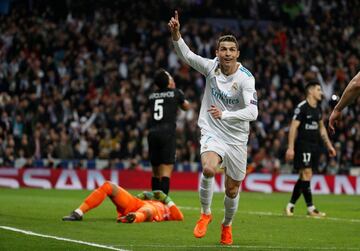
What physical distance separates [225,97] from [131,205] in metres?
3.50

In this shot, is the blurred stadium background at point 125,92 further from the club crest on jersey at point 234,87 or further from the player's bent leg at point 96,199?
the club crest on jersey at point 234,87

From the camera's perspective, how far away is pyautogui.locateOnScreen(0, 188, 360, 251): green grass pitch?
10180 millimetres

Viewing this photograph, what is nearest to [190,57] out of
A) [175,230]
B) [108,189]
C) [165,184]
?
[175,230]

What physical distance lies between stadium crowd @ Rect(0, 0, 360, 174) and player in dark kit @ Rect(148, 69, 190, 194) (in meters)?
11.2

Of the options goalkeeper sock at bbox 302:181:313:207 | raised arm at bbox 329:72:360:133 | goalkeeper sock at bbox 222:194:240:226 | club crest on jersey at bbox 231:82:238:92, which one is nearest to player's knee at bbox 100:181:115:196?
goalkeeper sock at bbox 222:194:240:226

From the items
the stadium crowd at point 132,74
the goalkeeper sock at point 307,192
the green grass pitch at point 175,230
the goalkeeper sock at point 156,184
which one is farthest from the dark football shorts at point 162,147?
the stadium crowd at point 132,74

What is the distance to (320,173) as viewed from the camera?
28.8 metres

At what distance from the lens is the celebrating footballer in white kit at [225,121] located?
34.3 ft

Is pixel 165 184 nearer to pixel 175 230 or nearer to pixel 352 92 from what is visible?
pixel 175 230

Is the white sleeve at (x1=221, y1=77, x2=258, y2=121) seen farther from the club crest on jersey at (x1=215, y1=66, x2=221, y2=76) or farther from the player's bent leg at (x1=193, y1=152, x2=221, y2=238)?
the player's bent leg at (x1=193, y1=152, x2=221, y2=238)

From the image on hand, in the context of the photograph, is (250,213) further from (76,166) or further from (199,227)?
(76,166)

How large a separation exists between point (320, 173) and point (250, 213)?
12.6 m

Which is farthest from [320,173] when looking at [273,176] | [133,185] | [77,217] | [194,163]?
[77,217]

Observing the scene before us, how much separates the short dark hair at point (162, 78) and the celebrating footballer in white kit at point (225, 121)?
178 inches
